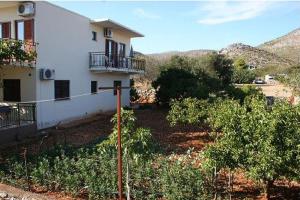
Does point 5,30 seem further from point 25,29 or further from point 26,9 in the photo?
point 26,9

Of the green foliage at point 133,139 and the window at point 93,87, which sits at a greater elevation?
the window at point 93,87

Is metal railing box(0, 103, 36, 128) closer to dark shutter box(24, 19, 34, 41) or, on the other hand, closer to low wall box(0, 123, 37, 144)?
low wall box(0, 123, 37, 144)

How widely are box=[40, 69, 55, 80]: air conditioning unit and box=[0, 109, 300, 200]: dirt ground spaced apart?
249 centimetres

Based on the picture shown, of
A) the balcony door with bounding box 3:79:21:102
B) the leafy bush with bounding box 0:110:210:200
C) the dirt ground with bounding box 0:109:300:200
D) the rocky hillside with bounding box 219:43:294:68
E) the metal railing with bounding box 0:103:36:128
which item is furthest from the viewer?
the rocky hillside with bounding box 219:43:294:68

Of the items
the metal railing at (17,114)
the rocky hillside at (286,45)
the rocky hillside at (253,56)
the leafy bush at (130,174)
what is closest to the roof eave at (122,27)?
the metal railing at (17,114)

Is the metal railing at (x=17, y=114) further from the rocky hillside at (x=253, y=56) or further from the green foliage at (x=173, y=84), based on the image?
the rocky hillside at (x=253, y=56)

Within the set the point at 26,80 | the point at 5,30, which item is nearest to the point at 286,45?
the point at 5,30

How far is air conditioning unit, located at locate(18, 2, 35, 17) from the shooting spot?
1730cm

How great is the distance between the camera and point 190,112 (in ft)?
49.1

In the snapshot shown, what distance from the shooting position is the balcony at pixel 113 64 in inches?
905

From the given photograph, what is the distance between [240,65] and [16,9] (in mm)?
56434

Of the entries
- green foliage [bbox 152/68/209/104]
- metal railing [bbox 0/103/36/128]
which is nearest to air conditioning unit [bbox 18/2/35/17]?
metal railing [bbox 0/103/36/128]

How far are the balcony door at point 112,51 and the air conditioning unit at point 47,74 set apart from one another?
5.76 meters

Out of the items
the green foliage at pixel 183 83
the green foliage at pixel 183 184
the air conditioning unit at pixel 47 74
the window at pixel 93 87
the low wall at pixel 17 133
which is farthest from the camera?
the window at pixel 93 87
